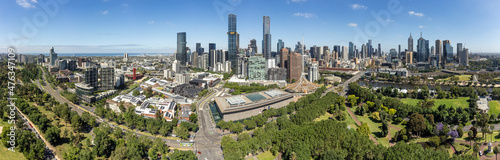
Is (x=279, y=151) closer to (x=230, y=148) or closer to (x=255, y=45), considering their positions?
(x=230, y=148)

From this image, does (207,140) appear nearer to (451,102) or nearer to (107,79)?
(107,79)

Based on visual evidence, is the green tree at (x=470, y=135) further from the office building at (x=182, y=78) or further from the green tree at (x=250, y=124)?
the office building at (x=182, y=78)

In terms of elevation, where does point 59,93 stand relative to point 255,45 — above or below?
below

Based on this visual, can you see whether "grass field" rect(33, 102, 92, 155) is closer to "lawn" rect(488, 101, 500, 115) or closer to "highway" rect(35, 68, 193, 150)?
"highway" rect(35, 68, 193, 150)

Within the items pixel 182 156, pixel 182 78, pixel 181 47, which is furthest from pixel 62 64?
pixel 182 156

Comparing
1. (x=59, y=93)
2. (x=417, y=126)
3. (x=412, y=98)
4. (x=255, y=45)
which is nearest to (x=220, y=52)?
(x=255, y=45)

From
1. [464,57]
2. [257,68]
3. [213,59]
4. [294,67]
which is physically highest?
[464,57]

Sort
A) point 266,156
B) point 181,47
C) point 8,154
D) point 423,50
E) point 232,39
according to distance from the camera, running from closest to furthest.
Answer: point 8,154
point 266,156
point 232,39
point 181,47
point 423,50
